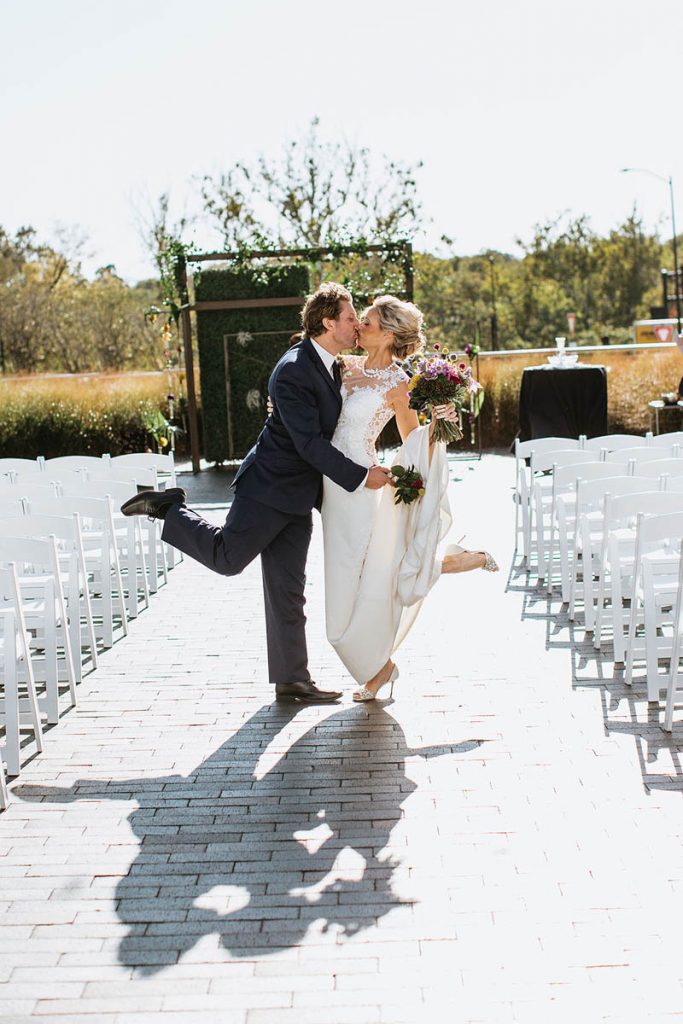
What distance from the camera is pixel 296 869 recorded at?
409 cm

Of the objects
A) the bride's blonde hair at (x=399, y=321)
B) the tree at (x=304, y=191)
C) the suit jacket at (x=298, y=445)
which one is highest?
the tree at (x=304, y=191)

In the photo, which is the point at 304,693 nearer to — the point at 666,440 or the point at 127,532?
the point at 127,532

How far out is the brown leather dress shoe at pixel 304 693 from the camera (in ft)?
19.9

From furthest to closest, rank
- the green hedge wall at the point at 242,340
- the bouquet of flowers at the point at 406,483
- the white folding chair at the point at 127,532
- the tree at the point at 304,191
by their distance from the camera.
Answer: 1. the tree at the point at 304,191
2. the green hedge wall at the point at 242,340
3. the white folding chair at the point at 127,532
4. the bouquet of flowers at the point at 406,483

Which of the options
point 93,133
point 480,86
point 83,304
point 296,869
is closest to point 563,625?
point 296,869

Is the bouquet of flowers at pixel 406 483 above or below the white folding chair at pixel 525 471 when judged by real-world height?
above

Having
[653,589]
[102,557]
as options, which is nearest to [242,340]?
[102,557]

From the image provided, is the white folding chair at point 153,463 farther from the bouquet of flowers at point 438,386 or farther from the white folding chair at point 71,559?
the bouquet of flowers at point 438,386

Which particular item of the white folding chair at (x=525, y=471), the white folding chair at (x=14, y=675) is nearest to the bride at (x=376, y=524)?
the white folding chair at (x=14, y=675)

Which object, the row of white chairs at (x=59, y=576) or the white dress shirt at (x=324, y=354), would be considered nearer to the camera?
the row of white chairs at (x=59, y=576)

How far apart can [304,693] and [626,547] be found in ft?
7.37

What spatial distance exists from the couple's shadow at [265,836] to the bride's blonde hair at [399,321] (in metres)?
1.79

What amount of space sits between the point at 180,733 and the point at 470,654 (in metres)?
1.98

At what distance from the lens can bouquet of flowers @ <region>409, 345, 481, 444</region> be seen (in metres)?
5.75
